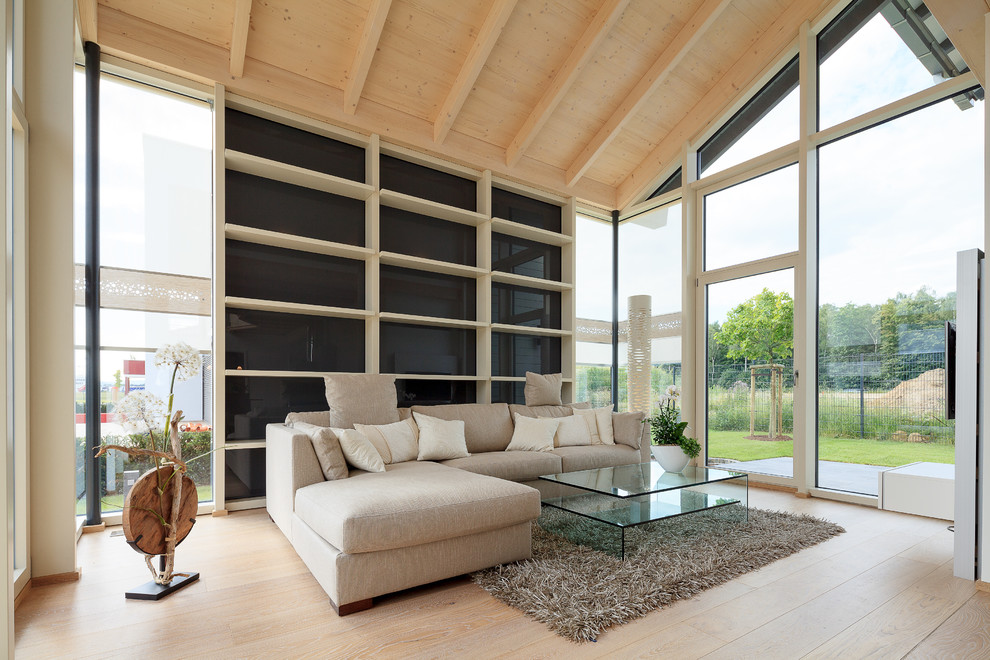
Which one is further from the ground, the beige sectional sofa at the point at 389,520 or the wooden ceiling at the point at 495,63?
the wooden ceiling at the point at 495,63

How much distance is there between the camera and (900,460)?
393 cm

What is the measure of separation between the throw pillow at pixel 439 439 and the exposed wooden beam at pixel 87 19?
124 inches

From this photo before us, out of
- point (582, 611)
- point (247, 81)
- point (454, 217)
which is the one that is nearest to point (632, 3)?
point (454, 217)

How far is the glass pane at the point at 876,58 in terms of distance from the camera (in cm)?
391

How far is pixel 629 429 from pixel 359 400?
7.45 feet

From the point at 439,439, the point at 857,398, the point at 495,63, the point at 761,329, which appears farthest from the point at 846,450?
the point at 495,63

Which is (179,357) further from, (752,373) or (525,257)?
(752,373)

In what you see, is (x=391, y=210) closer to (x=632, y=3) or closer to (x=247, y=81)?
(x=247, y=81)

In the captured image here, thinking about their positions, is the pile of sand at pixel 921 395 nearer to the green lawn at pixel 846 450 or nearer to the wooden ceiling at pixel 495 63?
the green lawn at pixel 846 450

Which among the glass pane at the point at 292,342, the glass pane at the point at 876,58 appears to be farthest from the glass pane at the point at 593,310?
the glass pane at the point at 292,342

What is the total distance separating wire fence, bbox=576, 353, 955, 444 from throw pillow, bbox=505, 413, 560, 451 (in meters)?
1.83


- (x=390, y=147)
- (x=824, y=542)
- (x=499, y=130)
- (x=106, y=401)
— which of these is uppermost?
(x=499, y=130)

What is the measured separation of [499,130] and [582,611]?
14.0 ft

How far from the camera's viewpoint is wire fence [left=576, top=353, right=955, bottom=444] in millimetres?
3781
